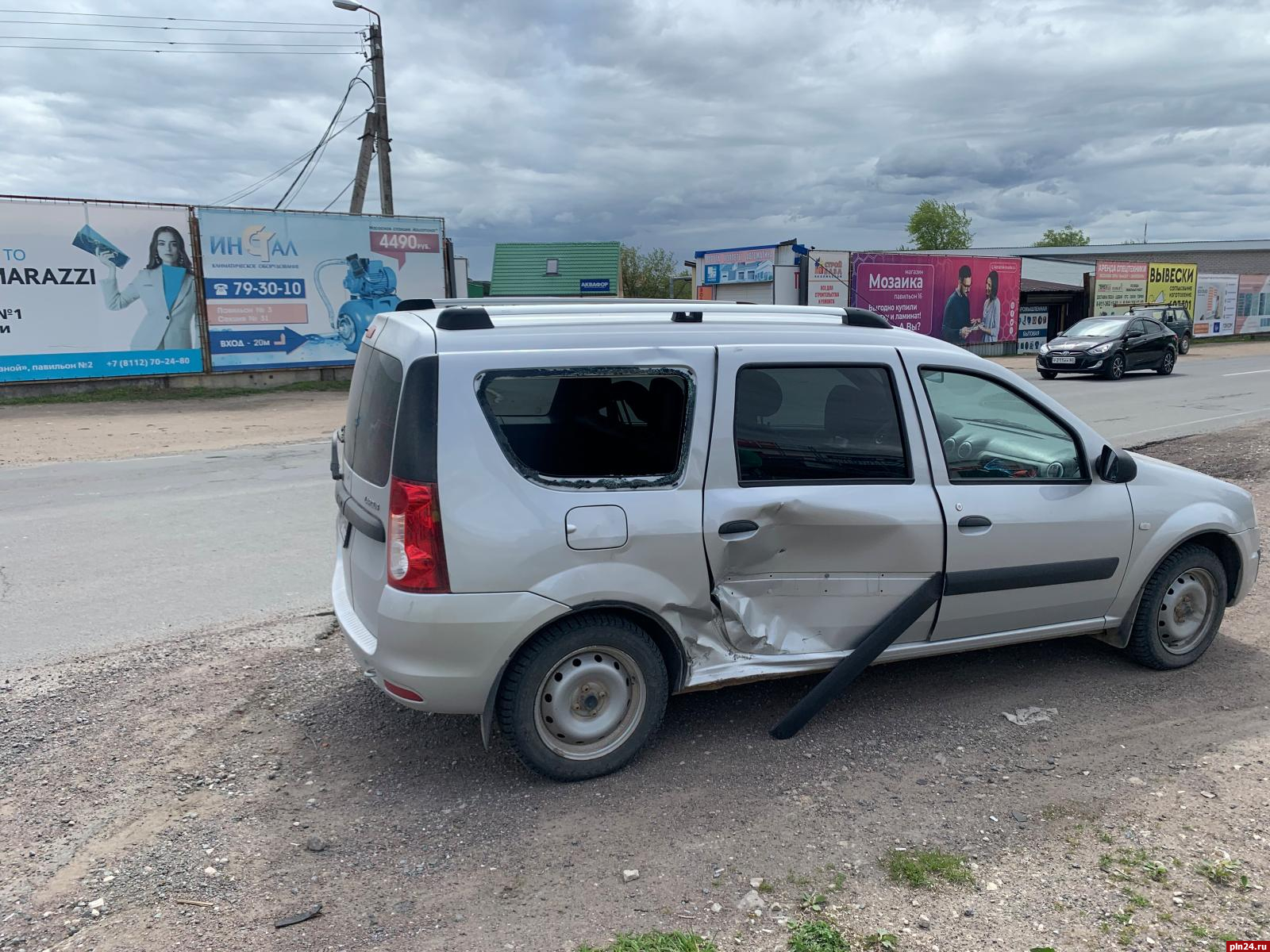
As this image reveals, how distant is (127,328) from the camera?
19.5 m

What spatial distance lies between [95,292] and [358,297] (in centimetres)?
532

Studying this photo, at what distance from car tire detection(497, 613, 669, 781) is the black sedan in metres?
21.6

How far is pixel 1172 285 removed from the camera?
3947 centimetres

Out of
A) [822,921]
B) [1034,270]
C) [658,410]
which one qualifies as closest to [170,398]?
[658,410]

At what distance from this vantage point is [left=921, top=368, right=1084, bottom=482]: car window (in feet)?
13.7

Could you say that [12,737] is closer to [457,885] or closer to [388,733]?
[388,733]

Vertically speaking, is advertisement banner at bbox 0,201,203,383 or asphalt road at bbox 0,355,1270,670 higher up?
advertisement banner at bbox 0,201,203,383

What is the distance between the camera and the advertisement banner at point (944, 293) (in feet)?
96.3

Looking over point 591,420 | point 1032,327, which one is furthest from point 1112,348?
point 591,420

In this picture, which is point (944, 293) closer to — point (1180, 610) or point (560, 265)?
point (560, 265)

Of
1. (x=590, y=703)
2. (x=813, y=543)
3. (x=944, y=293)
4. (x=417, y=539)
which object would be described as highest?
(x=944, y=293)

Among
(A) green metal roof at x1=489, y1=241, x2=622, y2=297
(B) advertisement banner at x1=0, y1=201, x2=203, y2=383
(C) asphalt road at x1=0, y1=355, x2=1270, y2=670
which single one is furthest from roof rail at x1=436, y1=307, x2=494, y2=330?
(A) green metal roof at x1=489, y1=241, x2=622, y2=297

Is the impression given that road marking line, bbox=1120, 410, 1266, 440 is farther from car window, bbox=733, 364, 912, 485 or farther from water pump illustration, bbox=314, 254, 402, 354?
water pump illustration, bbox=314, 254, 402, 354

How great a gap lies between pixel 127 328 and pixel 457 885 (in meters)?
19.6
